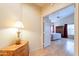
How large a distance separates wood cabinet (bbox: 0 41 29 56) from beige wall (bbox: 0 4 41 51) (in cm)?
12

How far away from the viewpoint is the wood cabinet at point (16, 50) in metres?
2.02

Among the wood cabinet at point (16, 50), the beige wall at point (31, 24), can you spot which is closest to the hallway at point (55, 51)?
the wood cabinet at point (16, 50)

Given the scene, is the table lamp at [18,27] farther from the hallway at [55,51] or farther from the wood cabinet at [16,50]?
the hallway at [55,51]

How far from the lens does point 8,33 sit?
7.72 feet

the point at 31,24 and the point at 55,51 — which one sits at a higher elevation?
the point at 31,24

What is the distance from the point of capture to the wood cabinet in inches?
79.4

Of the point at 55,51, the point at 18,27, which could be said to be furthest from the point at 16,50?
the point at 55,51

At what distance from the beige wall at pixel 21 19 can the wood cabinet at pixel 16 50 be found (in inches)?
4.7

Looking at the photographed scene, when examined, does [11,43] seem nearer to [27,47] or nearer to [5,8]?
[27,47]

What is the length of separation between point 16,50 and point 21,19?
807 mm

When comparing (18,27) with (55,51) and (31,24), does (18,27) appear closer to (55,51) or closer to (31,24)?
(31,24)

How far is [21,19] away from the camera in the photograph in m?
2.69

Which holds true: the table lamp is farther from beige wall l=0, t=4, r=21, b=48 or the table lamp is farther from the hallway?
the hallway

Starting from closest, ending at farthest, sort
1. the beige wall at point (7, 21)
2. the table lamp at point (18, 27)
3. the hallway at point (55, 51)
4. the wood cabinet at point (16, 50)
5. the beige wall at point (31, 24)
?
the wood cabinet at point (16, 50), the beige wall at point (7, 21), the table lamp at point (18, 27), the beige wall at point (31, 24), the hallway at point (55, 51)
